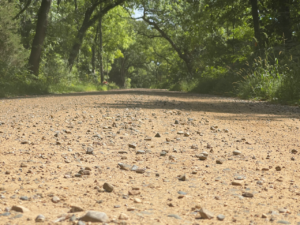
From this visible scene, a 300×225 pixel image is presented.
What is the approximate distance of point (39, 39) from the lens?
1872 centimetres

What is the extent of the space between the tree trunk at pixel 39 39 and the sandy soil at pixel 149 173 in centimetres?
1358

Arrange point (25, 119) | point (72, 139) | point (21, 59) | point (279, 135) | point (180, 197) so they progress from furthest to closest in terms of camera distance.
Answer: point (21, 59) → point (25, 119) → point (279, 135) → point (72, 139) → point (180, 197)

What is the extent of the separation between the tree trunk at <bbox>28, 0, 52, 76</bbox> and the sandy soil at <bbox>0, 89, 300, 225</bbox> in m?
13.6

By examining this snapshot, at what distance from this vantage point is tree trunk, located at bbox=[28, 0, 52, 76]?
18388 millimetres

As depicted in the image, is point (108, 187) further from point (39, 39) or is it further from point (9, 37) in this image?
point (9, 37)

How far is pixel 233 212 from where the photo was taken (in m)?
2.24

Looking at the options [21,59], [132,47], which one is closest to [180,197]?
[21,59]

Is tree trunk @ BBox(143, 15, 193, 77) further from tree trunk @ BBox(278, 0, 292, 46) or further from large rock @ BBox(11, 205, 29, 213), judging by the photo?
large rock @ BBox(11, 205, 29, 213)

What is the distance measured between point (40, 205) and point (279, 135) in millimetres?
3898

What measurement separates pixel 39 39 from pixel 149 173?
17427 mm

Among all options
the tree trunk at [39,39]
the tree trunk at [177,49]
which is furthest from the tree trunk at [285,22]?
the tree trunk at [177,49]

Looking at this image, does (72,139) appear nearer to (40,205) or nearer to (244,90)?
(40,205)

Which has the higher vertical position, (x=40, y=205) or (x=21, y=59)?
(x=21, y=59)

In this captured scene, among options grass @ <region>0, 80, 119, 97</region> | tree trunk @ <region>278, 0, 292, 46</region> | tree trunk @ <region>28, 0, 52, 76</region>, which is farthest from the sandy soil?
tree trunk @ <region>28, 0, 52, 76</region>
